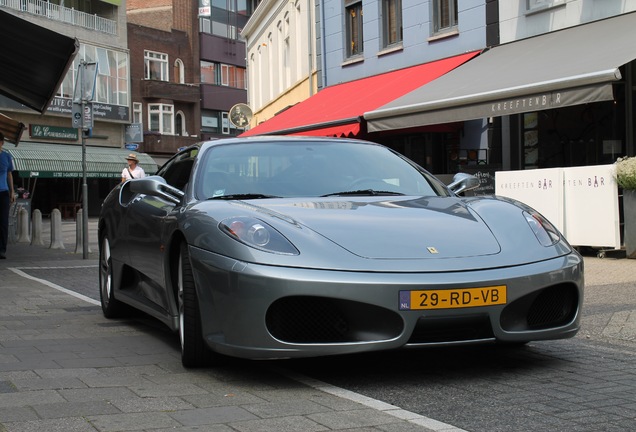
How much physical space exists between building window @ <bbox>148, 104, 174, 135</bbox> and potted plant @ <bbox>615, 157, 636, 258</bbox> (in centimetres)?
4875

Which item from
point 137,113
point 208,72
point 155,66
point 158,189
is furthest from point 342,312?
point 208,72

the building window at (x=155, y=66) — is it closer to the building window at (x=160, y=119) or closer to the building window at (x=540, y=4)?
the building window at (x=160, y=119)

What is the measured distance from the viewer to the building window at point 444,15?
1955 cm

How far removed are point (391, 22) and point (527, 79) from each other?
8.92m

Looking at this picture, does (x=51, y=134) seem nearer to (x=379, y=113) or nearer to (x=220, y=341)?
(x=379, y=113)

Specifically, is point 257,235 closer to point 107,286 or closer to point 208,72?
point 107,286

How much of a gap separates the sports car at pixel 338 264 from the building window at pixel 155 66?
54.2m

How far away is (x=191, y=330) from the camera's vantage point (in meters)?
4.96

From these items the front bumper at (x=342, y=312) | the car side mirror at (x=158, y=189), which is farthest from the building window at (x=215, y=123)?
the front bumper at (x=342, y=312)

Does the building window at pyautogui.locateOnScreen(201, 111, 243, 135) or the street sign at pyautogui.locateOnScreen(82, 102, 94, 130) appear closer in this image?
the street sign at pyautogui.locateOnScreen(82, 102, 94, 130)

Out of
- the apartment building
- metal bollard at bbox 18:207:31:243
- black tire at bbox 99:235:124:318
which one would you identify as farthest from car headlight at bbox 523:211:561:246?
the apartment building

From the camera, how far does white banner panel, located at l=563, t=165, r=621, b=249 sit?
1186 centimetres

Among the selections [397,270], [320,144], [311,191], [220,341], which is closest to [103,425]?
[220,341]

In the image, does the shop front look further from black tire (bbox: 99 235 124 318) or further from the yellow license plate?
the yellow license plate
